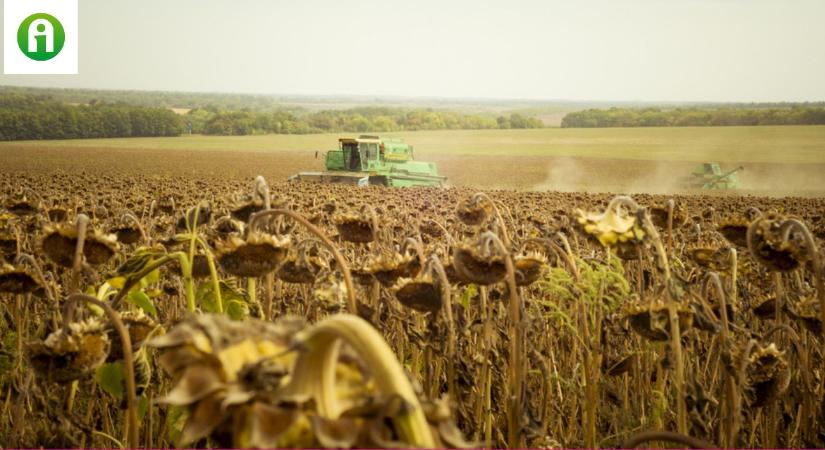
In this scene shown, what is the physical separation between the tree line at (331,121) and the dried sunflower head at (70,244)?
4084 cm

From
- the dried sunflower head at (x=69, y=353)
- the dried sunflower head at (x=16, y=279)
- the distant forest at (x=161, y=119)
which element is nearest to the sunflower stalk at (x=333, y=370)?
the dried sunflower head at (x=69, y=353)

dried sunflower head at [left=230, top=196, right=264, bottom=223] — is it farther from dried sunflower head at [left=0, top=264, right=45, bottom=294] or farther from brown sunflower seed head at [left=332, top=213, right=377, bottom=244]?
dried sunflower head at [left=0, top=264, right=45, bottom=294]

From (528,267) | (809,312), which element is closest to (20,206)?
(528,267)

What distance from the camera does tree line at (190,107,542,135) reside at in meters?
45.5

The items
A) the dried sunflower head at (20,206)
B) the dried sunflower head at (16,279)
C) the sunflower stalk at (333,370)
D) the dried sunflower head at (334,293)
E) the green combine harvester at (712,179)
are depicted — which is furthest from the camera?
the green combine harvester at (712,179)

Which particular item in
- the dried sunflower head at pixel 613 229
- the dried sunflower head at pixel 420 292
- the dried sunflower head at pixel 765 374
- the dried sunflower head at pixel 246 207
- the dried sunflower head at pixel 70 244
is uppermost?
the dried sunflower head at pixel 613 229

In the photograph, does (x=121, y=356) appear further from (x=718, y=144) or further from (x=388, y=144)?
(x=718, y=144)

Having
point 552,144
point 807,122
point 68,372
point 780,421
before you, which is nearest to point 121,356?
point 68,372

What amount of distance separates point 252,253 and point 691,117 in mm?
57403

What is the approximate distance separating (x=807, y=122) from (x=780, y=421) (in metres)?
44.3

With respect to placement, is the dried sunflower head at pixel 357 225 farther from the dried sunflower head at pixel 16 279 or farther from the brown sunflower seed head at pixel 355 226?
the dried sunflower head at pixel 16 279

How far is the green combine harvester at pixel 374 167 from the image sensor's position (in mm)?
24625

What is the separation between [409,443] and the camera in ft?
1.87

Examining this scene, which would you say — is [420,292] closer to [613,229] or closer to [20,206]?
[613,229]
